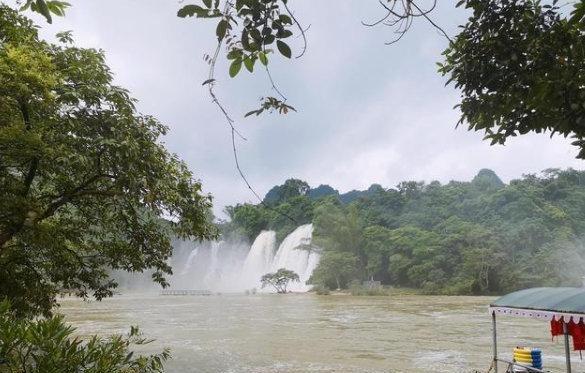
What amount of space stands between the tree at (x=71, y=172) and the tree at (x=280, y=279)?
4094 cm

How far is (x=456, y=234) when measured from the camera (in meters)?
45.2

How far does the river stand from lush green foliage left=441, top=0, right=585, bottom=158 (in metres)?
8.91

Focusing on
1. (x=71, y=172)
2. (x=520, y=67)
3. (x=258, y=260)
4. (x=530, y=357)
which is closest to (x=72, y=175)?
(x=71, y=172)

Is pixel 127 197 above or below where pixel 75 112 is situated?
below

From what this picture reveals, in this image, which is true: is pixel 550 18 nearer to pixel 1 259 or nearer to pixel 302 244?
pixel 1 259

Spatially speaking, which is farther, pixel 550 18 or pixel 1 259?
pixel 1 259

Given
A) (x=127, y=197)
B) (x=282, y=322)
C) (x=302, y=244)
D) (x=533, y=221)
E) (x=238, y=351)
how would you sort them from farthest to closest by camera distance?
1. (x=302, y=244)
2. (x=533, y=221)
3. (x=282, y=322)
4. (x=238, y=351)
5. (x=127, y=197)

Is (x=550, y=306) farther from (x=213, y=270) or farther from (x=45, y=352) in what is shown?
(x=213, y=270)

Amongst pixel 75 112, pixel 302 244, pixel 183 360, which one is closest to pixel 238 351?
pixel 183 360

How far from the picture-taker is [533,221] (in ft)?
151

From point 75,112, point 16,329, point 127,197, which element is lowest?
point 16,329

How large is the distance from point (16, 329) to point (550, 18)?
4012 millimetres

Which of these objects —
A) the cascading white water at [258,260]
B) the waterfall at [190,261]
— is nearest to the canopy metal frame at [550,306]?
the cascading white water at [258,260]

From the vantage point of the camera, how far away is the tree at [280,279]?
157ft
